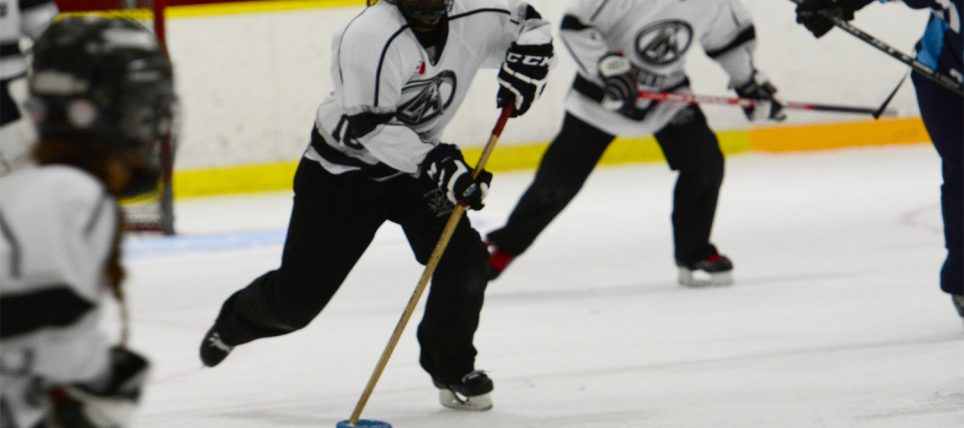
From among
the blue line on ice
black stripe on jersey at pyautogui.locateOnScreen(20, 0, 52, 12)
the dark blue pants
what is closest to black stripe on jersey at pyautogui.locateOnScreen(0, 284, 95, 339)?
black stripe on jersey at pyautogui.locateOnScreen(20, 0, 52, 12)

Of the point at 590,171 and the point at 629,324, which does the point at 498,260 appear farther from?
the point at 629,324

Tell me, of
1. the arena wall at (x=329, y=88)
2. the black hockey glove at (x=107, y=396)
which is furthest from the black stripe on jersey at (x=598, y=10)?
the black hockey glove at (x=107, y=396)

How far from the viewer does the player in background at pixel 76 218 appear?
5.36 ft

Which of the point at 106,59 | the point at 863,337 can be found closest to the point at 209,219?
the point at 863,337

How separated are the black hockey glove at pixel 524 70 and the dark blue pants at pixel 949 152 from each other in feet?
3.30

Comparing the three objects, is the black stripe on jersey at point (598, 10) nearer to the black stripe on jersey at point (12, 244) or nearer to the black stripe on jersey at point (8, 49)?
the black stripe on jersey at point (8, 49)

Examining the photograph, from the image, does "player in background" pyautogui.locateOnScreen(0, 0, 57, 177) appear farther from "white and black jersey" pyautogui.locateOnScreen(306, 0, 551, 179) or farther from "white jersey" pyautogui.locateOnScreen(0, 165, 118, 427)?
"white jersey" pyautogui.locateOnScreen(0, 165, 118, 427)

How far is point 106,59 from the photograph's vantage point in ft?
5.74

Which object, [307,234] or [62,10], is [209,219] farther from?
[307,234]

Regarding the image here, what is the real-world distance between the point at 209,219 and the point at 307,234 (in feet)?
11.5

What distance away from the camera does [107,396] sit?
5.72ft

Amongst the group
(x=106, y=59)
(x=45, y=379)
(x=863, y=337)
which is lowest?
(x=863, y=337)

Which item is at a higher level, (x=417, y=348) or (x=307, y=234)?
(x=307, y=234)

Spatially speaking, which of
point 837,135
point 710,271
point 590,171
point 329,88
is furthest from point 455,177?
point 837,135
